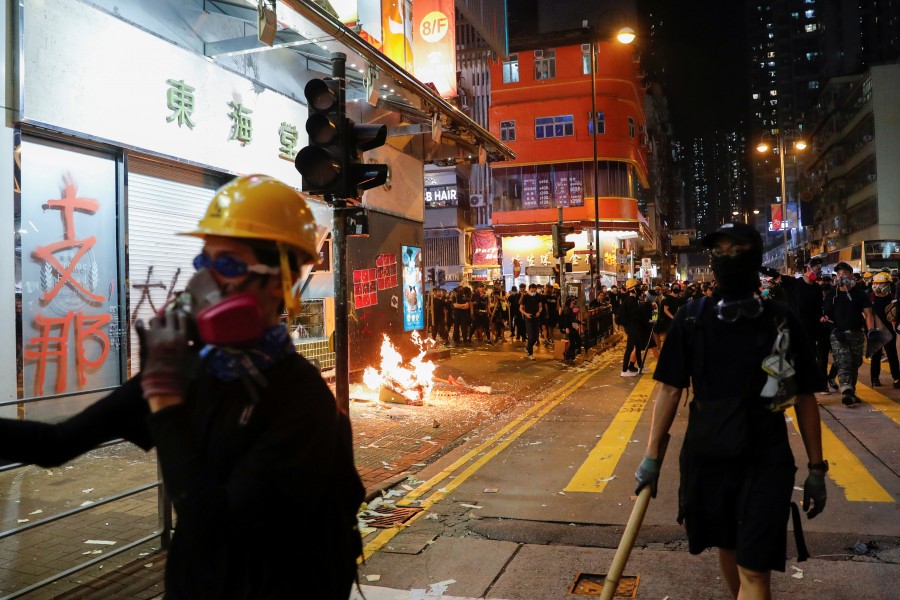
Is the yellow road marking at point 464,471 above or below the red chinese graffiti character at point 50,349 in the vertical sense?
below

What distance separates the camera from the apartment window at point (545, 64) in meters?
44.0

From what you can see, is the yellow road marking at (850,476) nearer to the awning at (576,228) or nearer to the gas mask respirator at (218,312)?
the gas mask respirator at (218,312)

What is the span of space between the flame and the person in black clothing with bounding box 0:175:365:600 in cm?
908

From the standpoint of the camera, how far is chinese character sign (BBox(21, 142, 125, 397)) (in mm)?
7504

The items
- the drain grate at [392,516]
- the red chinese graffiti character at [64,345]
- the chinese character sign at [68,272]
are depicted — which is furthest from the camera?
the red chinese graffiti character at [64,345]

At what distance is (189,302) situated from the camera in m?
1.72

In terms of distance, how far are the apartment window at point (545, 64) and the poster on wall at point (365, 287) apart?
34.1 meters

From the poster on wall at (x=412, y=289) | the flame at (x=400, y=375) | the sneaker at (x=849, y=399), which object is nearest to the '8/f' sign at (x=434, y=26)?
the poster on wall at (x=412, y=289)

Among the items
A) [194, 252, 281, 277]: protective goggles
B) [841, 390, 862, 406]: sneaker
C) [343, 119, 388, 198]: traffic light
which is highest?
[343, 119, 388, 198]: traffic light

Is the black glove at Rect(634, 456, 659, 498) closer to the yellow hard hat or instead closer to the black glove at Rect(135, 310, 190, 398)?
the yellow hard hat

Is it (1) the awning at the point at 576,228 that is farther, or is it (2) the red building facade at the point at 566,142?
(2) the red building facade at the point at 566,142

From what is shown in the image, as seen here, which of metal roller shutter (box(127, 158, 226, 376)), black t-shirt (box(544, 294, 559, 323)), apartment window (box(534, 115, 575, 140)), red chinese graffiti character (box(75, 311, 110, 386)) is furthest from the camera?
apartment window (box(534, 115, 575, 140))

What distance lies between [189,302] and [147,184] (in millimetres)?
8429

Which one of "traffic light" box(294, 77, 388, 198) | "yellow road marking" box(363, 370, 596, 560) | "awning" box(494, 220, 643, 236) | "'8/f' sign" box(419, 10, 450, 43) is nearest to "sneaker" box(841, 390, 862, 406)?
"yellow road marking" box(363, 370, 596, 560)
